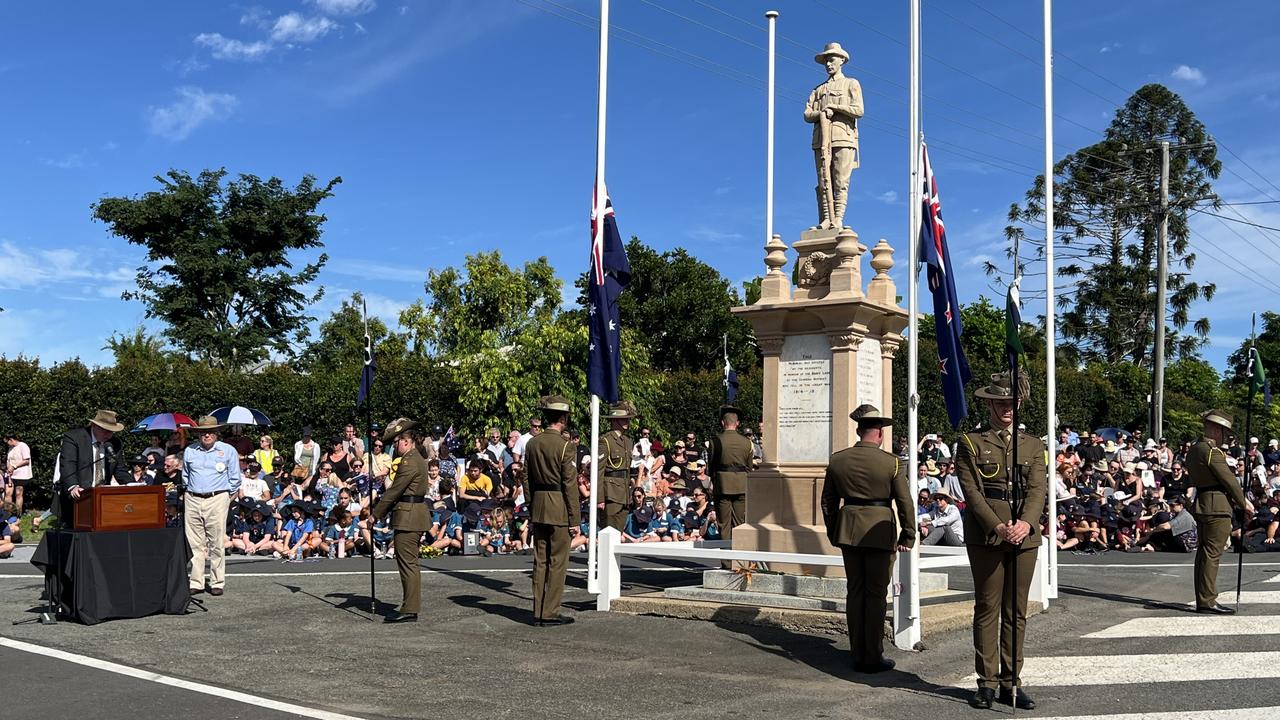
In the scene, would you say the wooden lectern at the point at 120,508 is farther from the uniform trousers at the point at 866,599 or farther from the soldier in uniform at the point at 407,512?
the uniform trousers at the point at 866,599

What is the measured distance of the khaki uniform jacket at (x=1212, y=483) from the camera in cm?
1139

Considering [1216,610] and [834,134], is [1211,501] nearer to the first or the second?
[1216,610]

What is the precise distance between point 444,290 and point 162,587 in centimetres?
3779

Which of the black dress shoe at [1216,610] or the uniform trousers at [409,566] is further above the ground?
the uniform trousers at [409,566]

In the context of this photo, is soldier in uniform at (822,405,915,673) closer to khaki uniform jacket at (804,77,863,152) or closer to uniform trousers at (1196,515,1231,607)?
uniform trousers at (1196,515,1231,607)

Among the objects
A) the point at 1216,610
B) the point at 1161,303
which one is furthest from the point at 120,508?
the point at 1161,303

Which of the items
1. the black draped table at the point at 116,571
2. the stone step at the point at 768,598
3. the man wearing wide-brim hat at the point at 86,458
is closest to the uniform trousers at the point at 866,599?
the stone step at the point at 768,598

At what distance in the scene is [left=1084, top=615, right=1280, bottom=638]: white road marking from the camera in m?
9.99

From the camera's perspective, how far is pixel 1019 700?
290 inches

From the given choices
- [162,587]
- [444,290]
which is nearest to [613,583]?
[162,587]

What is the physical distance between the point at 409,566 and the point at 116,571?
279 centimetres

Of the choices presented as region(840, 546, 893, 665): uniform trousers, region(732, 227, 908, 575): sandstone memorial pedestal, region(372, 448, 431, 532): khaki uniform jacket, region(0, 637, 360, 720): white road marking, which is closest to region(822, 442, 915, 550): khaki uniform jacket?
region(840, 546, 893, 665): uniform trousers

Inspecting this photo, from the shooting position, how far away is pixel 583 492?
1814 cm

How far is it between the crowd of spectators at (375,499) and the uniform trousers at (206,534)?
3368mm
